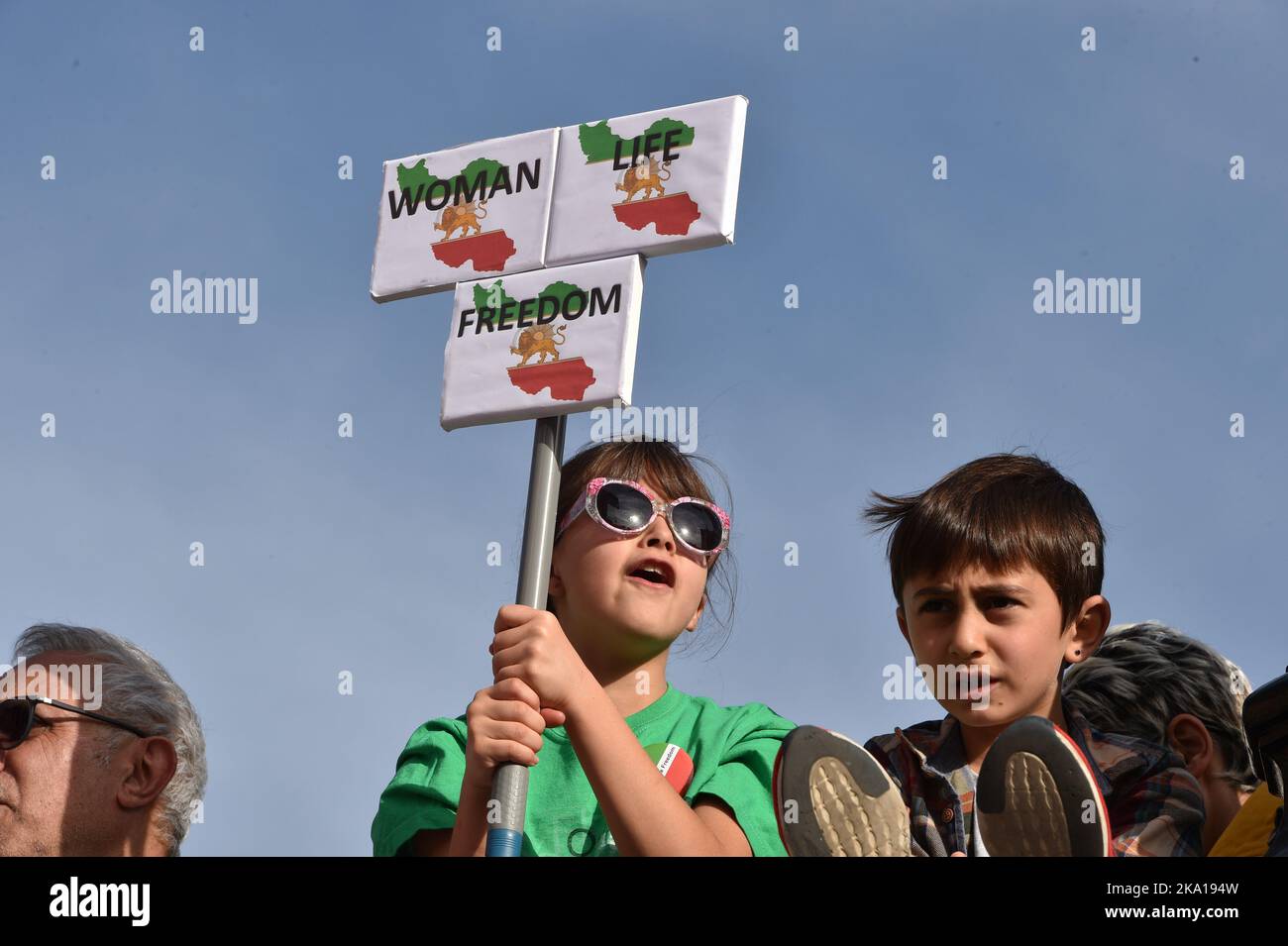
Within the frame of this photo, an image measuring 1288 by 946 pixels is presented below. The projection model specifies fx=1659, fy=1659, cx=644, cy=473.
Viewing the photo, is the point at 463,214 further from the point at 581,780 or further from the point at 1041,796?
the point at 1041,796

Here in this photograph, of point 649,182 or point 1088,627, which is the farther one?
point 1088,627

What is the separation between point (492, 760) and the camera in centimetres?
346

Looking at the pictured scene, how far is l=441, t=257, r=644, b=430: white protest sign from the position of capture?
361cm

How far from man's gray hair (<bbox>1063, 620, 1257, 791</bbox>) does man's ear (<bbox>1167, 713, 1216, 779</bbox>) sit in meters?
0.02

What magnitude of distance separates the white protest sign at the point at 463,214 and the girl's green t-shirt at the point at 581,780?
121cm

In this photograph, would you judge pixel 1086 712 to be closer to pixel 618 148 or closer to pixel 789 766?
pixel 789 766

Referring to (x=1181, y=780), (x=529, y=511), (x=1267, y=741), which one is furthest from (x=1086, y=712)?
(x=529, y=511)

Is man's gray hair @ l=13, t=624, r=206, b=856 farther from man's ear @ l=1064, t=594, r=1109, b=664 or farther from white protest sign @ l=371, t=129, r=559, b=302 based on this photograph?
man's ear @ l=1064, t=594, r=1109, b=664

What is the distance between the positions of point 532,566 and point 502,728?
0.36 m

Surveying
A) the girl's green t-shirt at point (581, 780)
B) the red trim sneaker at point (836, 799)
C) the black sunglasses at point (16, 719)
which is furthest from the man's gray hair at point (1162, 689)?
the black sunglasses at point (16, 719)

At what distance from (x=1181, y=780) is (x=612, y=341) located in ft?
5.95

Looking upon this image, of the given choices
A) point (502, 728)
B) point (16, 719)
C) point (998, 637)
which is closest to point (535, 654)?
point (502, 728)

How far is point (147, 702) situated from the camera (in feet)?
16.5

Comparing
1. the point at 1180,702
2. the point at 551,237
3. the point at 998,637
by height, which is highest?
the point at 551,237
